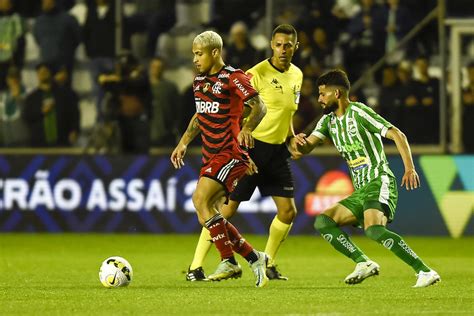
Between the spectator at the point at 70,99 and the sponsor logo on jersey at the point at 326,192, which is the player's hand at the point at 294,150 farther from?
the spectator at the point at 70,99

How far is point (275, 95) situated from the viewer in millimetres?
11117

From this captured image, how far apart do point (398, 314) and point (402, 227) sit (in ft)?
30.6

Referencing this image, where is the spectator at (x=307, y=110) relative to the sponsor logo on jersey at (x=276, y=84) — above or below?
below

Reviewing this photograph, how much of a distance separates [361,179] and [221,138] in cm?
116

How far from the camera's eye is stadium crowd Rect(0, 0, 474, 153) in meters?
17.8

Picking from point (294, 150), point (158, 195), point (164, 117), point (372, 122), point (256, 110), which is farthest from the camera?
point (164, 117)

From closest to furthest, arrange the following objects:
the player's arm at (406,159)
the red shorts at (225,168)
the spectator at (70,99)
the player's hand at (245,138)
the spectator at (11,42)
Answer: the player's arm at (406,159) → the player's hand at (245,138) → the red shorts at (225,168) → the spectator at (70,99) → the spectator at (11,42)

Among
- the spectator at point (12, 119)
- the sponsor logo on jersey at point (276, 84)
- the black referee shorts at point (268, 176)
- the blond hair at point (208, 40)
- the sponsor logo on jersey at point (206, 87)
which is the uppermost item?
the blond hair at point (208, 40)

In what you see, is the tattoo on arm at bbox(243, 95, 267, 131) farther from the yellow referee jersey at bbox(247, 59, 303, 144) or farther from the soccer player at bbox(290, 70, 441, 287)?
the yellow referee jersey at bbox(247, 59, 303, 144)

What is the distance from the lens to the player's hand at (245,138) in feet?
30.5

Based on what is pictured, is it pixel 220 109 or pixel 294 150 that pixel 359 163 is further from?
pixel 220 109

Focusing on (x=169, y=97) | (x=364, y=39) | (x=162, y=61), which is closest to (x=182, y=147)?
(x=169, y=97)

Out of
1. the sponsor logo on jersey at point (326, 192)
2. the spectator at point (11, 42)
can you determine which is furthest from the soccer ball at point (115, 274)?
the spectator at point (11, 42)

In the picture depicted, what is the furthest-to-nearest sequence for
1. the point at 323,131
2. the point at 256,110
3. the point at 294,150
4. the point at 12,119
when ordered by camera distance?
the point at 12,119
the point at 294,150
the point at 323,131
the point at 256,110
